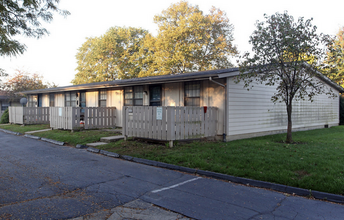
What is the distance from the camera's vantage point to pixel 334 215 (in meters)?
3.99

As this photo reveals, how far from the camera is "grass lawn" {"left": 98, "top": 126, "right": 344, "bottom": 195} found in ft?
17.7

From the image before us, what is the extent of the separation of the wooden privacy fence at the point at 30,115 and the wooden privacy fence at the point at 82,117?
4348 mm

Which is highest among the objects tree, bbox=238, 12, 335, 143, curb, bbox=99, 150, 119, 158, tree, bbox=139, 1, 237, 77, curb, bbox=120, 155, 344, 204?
tree, bbox=139, 1, 237, 77

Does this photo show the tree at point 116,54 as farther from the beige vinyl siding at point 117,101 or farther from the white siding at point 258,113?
the white siding at point 258,113

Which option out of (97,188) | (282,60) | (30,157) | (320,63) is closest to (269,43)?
(282,60)

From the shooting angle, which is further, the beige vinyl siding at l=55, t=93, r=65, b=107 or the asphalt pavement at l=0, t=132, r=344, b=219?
the beige vinyl siding at l=55, t=93, r=65, b=107

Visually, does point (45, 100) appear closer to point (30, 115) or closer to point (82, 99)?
point (30, 115)

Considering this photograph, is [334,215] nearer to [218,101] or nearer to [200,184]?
[200,184]

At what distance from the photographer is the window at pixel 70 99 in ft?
62.8

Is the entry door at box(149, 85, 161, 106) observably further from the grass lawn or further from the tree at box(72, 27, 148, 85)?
the tree at box(72, 27, 148, 85)

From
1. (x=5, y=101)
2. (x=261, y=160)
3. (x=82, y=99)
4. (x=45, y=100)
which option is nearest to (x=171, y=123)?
(x=261, y=160)

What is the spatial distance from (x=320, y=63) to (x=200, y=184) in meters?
7.34

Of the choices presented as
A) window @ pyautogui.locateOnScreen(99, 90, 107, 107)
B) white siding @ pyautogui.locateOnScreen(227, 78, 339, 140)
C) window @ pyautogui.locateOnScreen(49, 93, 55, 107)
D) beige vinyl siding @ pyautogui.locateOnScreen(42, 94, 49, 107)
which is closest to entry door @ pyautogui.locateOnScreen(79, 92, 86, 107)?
window @ pyautogui.locateOnScreen(99, 90, 107, 107)

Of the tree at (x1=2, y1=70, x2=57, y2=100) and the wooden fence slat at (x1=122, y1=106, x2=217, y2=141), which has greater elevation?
the tree at (x1=2, y1=70, x2=57, y2=100)
